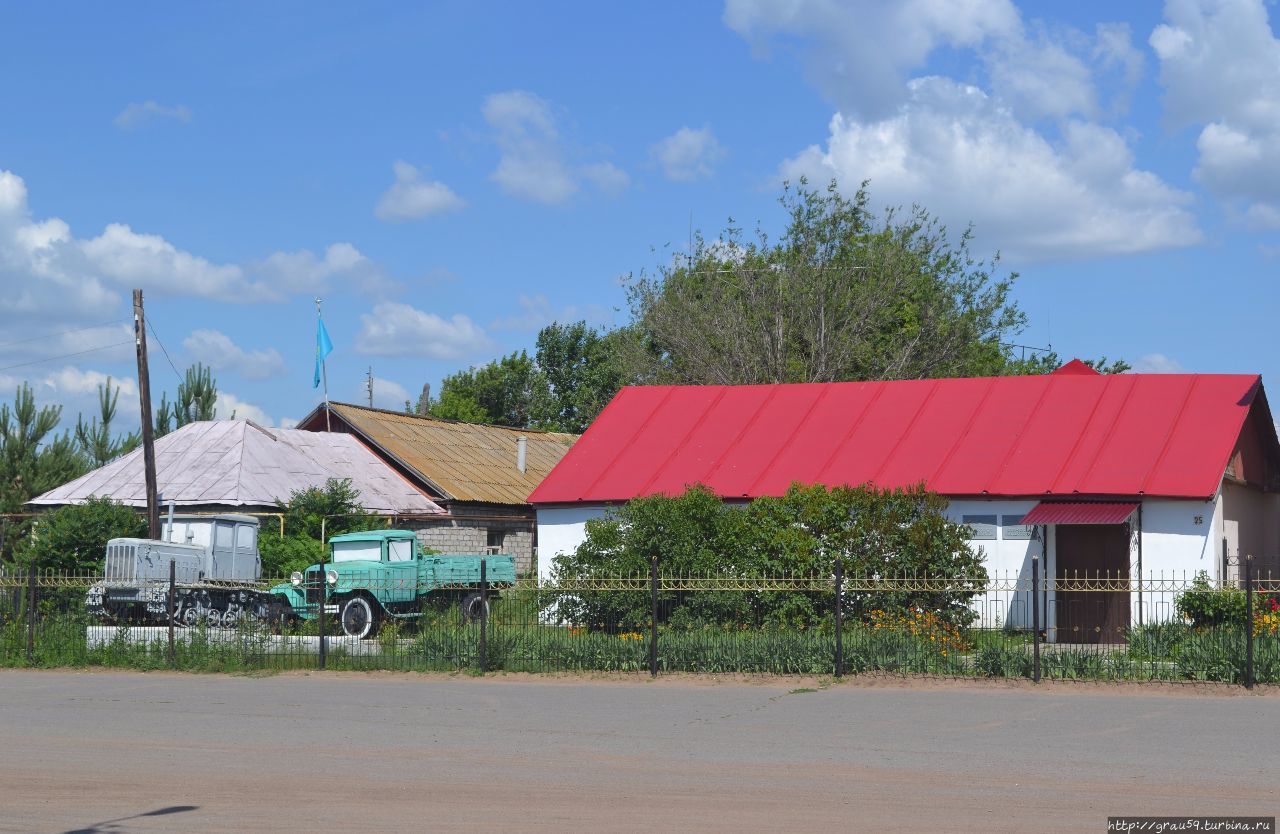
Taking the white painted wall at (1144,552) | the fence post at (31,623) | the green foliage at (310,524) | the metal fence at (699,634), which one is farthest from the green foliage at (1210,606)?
the green foliage at (310,524)

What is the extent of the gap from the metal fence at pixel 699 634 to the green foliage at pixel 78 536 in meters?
7.94

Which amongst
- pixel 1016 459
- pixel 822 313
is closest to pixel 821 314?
pixel 822 313

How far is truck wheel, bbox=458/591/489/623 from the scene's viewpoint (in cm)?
1972

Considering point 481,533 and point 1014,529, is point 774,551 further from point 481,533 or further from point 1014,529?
point 481,533

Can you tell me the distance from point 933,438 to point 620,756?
17122 mm

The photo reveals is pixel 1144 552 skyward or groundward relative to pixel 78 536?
groundward

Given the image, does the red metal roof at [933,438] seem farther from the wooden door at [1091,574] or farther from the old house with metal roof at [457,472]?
the old house with metal roof at [457,472]

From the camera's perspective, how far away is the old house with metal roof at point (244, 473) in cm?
3700

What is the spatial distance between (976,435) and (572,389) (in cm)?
4998

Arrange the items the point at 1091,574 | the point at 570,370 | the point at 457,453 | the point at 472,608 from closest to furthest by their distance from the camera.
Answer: the point at 472,608 → the point at 1091,574 → the point at 457,453 → the point at 570,370

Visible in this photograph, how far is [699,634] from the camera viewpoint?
1948 centimetres

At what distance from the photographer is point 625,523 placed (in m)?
24.3

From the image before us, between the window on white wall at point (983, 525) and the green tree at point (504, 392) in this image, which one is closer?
the window on white wall at point (983, 525)

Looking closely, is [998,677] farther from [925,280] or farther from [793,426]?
[925,280]
